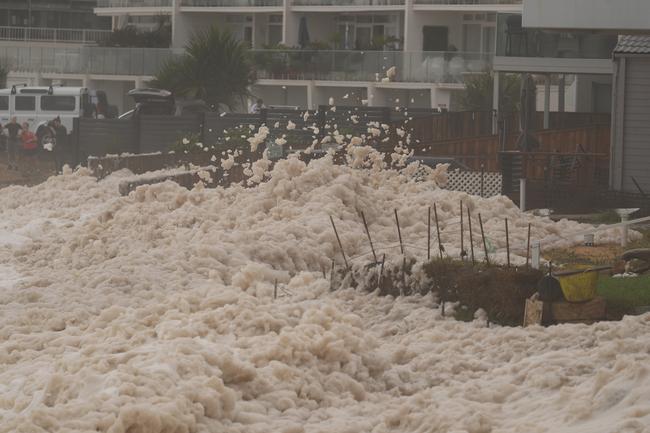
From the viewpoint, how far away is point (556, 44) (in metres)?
37.6

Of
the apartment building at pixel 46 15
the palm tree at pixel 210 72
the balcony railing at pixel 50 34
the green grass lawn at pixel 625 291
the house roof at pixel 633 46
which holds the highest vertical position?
the apartment building at pixel 46 15

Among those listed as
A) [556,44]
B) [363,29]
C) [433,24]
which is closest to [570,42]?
[556,44]

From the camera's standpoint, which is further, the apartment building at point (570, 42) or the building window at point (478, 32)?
the building window at point (478, 32)

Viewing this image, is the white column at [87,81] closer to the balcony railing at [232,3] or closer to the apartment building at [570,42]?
the balcony railing at [232,3]

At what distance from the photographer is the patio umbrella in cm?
6921

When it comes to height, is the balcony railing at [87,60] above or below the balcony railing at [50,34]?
below

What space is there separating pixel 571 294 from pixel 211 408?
4.54m

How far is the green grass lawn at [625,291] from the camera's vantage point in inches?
754

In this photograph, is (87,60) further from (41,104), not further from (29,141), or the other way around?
(29,141)

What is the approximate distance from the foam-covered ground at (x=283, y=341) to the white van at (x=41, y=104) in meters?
24.6

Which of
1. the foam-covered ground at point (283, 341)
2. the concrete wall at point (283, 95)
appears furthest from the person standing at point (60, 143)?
the concrete wall at point (283, 95)

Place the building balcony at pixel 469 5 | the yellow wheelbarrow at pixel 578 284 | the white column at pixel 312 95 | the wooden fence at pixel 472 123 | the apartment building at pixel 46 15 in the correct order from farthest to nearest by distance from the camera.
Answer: the apartment building at pixel 46 15 → the white column at pixel 312 95 → the building balcony at pixel 469 5 → the wooden fence at pixel 472 123 → the yellow wheelbarrow at pixel 578 284

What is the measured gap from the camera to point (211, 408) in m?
16.2

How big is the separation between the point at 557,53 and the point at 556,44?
0.64ft
